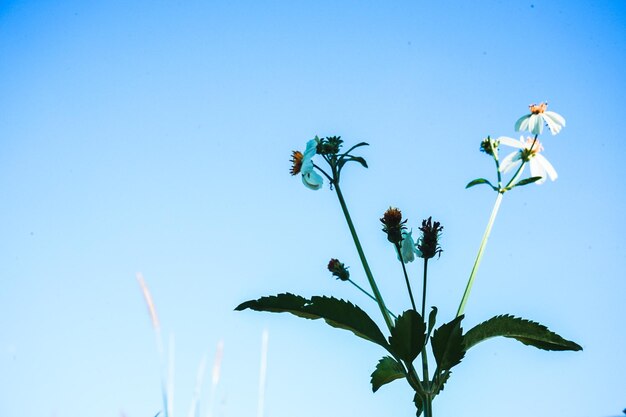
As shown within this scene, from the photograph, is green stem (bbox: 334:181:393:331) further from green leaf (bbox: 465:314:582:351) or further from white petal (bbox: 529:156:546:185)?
white petal (bbox: 529:156:546:185)

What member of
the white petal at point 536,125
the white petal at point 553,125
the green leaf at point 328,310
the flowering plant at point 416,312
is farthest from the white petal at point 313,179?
the white petal at point 553,125

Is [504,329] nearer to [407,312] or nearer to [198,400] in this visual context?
[407,312]

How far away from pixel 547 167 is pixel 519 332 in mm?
687

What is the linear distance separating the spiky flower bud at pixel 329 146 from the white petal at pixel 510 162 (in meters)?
0.66

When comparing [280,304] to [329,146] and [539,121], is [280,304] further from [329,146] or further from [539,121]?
[539,121]

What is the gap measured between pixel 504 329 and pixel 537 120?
2.78 ft

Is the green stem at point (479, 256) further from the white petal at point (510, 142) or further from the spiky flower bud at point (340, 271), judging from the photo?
the spiky flower bud at point (340, 271)

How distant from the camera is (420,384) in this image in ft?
5.66

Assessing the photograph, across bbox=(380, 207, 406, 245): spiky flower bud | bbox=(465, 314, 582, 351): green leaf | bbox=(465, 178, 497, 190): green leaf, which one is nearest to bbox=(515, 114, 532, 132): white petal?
bbox=(465, 178, 497, 190): green leaf

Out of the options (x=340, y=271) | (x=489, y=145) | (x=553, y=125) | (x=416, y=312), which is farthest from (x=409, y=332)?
(x=553, y=125)

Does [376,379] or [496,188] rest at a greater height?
[496,188]

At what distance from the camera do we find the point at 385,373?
5.74 feet

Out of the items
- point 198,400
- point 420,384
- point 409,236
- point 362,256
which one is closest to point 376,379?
point 420,384

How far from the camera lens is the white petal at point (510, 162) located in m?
2.20
